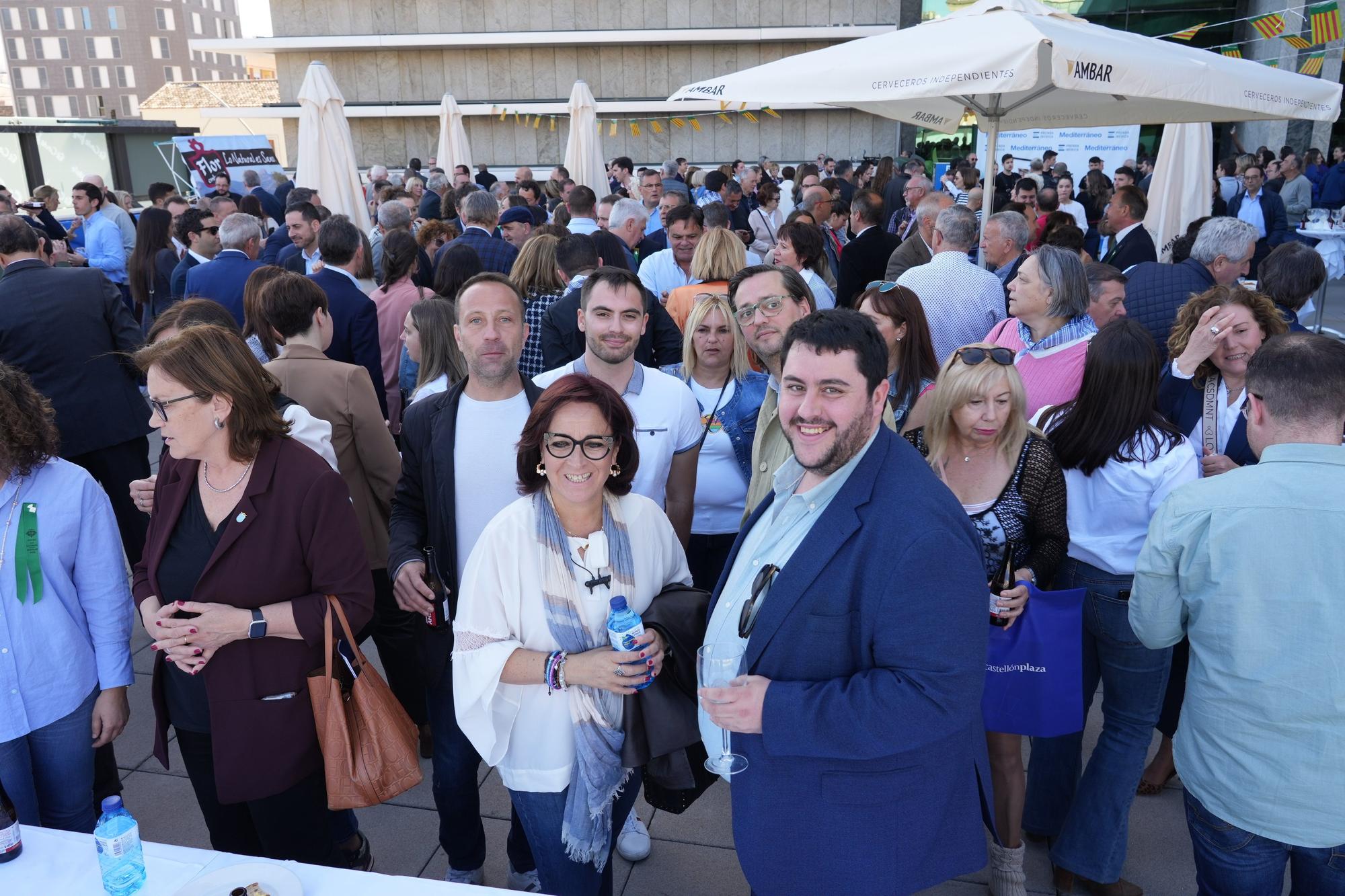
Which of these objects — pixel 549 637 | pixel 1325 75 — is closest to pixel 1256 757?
pixel 549 637

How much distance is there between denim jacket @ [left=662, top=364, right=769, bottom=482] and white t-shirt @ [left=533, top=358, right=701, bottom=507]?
0.26 meters

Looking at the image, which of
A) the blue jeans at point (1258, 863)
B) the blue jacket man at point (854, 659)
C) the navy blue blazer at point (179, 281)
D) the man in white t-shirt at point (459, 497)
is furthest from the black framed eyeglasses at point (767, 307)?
the navy blue blazer at point (179, 281)

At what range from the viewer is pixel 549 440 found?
2354mm

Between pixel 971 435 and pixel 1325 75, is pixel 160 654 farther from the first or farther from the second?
pixel 1325 75

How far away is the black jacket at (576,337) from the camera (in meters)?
4.78

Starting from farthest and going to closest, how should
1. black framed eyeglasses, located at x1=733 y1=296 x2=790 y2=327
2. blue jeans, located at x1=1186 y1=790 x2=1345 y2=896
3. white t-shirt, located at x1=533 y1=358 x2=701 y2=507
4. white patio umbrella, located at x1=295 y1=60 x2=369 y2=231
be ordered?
white patio umbrella, located at x1=295 y1=60 x2=369 y2=231
black framed eyeglasses, located at x1=733 y1=296 x2=790 y2=327
white t-shirt, located at x1=533 y1=358 x2=701 y2=507
blue jeans, located at x1=1186 y1=790 x2=1345 y2=896

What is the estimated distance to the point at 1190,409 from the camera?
3.62 metres

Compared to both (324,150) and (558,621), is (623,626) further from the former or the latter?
(324,150)

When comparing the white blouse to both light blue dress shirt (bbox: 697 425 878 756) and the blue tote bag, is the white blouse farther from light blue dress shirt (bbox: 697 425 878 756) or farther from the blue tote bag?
the blue tote bag

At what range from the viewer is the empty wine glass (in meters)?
2.00

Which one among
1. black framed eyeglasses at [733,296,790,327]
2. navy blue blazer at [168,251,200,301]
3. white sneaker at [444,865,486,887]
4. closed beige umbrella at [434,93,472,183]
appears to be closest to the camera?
white sneaker at [444,865,486,887]

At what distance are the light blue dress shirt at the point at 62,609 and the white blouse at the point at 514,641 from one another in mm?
1225

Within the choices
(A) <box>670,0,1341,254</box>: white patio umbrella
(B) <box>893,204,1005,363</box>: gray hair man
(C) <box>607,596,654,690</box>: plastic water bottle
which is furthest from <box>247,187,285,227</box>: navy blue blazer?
→ (C) <box>607,596,654,690</box>: plastic water bottle

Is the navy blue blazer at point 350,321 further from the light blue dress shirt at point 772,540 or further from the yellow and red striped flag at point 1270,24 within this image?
the yellow and red striped flag at point 1270,24
